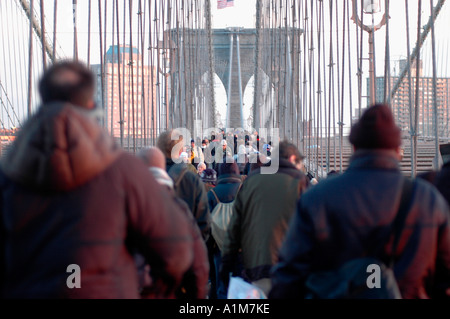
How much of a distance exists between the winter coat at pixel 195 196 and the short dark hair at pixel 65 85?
1.65 m

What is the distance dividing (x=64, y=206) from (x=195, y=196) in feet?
5.76

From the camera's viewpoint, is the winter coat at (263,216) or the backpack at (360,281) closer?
the backpack at (360,281)

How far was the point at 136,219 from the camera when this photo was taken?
1444 millimetres

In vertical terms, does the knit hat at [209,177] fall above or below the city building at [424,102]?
below

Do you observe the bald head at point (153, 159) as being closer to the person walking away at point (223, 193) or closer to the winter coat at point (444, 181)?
the winter coat at point (444, 181)


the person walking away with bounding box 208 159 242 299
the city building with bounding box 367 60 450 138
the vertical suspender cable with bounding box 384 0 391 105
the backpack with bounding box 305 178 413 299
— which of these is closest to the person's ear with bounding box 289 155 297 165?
the person walking away with bounding box 208 159 242 299

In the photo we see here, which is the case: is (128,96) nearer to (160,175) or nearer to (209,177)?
(209,177)

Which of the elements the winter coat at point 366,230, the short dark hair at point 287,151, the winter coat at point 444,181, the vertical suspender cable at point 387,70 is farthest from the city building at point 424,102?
the winter coat at point 366,230

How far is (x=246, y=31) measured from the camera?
43344mm

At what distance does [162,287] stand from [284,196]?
111 centimetres

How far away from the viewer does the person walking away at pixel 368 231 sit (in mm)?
1604

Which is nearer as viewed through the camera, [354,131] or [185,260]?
[185,260]
